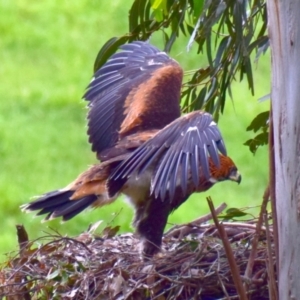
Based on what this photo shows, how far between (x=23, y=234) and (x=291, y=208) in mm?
1084

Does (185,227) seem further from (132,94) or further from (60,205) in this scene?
(132,94)

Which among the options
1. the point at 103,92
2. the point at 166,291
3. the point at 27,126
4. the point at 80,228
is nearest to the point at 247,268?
the point at 166,291

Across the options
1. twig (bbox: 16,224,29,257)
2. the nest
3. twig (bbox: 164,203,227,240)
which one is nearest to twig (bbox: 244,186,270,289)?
the nest

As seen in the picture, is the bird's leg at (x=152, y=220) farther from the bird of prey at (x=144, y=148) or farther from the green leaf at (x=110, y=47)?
the green leaf at (x=110, y=47)

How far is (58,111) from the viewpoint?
7617 mm

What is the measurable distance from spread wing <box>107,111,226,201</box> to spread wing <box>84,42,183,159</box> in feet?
1.75

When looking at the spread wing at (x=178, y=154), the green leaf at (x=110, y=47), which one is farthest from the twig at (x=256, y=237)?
the green leaf at (x=110, y=47)

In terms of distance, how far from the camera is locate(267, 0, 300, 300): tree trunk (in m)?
2.51

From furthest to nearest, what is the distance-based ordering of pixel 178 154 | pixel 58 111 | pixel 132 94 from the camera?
1. pixel 58 111
2. pixel 132 94
3. pixel 178 154

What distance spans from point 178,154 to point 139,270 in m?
0.39

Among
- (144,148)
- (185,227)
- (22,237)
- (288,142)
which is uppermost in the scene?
(288,142)

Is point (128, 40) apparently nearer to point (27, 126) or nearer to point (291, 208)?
point (291, 208)

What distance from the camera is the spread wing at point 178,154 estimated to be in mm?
3010

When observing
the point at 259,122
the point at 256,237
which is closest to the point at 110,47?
the point at 259,122
